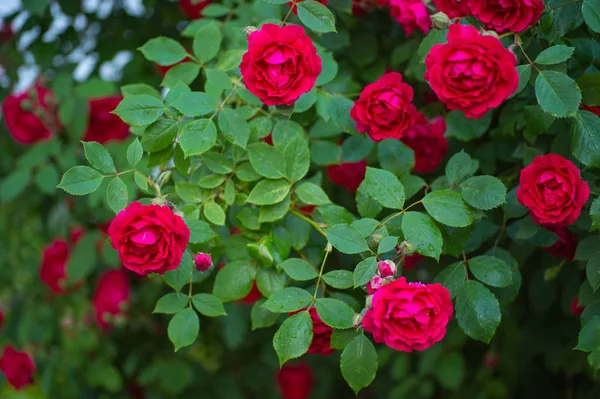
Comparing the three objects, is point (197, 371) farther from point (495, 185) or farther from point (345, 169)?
point (495, 185)

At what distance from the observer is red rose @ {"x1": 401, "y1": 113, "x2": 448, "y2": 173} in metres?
1.59

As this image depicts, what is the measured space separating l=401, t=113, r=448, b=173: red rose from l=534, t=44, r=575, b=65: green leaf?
351 mm

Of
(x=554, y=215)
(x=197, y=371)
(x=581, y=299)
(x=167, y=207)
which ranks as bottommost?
(x=197, y=371)

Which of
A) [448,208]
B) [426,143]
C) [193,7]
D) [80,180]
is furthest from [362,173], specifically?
[193,7]

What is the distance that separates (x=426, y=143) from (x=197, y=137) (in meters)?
0.54

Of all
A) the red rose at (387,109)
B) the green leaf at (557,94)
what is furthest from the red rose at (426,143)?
the green leaf at (557,94)

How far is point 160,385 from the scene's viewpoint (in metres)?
2.63

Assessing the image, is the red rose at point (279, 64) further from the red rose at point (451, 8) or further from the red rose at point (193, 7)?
the red rose at point (193, 7)

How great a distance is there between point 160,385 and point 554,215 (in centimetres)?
175

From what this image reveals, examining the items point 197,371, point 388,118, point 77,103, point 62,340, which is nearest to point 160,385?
point 197,371

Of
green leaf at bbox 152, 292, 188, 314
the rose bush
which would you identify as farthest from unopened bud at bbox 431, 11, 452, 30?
green leaf at bbox 152, 292, 188, 314

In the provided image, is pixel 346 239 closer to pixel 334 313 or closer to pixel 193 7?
pixel 334 313

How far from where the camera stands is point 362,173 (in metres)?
1.70

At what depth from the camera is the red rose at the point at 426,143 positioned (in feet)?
5.23
